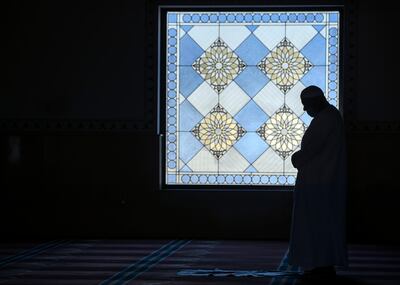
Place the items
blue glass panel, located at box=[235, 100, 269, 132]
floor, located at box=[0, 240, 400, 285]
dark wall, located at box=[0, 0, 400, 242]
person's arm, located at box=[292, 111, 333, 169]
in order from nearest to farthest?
floor, located at box=[0, 240, 400, 285] < person's arm, located at box=[292, 111, 333, 169] < dark wall, located at box=[0, 0, 400, 242] < blue glass panel, located at box=[235, 100, 269, 132]

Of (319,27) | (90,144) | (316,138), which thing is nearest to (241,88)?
(319,27)


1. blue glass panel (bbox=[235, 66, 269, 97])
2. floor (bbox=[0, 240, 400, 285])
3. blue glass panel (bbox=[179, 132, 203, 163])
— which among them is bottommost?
floor (bbox=[0, 240, 400, 285])

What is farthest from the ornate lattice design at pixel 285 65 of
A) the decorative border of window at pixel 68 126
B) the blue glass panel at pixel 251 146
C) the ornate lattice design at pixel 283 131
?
the decorative border of window at pixel 68 126

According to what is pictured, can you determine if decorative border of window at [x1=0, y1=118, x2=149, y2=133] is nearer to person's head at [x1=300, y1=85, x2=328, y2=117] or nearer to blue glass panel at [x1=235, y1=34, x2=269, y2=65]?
blue glass panel at [x1=235, y1=34, x2=269, y2=65]

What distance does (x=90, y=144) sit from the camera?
9.12 m

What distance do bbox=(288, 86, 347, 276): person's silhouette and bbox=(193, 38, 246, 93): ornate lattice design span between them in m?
3.11

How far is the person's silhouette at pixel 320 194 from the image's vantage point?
6.02 m

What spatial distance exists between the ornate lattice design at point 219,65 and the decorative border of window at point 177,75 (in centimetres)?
27

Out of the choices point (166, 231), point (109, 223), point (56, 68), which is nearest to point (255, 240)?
point (166, 231)

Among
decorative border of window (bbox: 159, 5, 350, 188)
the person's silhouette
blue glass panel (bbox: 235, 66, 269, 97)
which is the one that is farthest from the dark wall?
the person's silhouette

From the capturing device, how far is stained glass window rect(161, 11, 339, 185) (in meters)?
9.15

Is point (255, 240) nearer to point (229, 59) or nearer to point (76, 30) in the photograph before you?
point (229, 59)

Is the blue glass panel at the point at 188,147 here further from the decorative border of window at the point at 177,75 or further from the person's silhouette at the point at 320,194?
the person's silhouette at the point at 320,194

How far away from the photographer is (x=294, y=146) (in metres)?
9.16
